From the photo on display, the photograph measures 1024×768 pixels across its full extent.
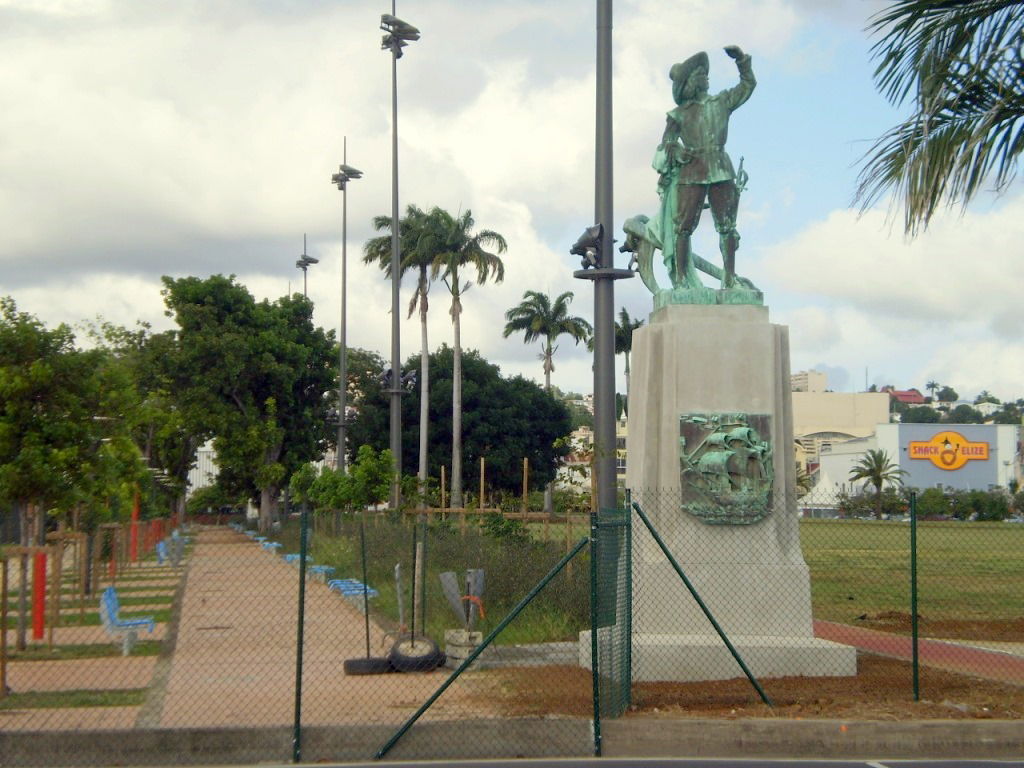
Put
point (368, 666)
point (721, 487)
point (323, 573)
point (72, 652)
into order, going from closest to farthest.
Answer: point (721, 487), point (368, 666), point (72, 652), point (323, 573)

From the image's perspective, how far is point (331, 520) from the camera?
40188mm

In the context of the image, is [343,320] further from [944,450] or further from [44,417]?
[944,450]

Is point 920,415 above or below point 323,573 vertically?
above

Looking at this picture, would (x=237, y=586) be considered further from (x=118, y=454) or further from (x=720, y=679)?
(x=720, y=679)

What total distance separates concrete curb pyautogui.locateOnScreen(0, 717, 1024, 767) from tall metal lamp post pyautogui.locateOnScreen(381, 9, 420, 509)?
72.6 feet

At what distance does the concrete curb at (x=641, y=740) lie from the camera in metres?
9.84

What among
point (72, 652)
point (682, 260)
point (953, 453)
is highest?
point (953, 453)

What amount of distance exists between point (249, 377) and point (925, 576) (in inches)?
1234

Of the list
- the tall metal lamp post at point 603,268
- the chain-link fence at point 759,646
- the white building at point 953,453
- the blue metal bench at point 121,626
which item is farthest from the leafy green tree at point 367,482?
the white building at point 953,453

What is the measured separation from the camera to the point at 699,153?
45.0 feet

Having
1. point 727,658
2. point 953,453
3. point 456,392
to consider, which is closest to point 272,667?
point 727,658

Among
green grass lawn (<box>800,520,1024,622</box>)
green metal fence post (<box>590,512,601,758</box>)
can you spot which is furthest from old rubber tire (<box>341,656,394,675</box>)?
green grass lawn (<box>800,520,1024,622</box>)

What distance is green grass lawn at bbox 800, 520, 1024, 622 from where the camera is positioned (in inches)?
838

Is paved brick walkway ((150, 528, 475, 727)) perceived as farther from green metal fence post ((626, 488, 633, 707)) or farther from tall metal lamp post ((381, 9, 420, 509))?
tall metal lamp post ((381, 9, 420, 509))
